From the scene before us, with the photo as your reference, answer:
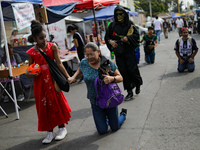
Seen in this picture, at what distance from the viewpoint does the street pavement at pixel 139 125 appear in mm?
3768

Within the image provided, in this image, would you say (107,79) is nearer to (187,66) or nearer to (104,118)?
(104,118)

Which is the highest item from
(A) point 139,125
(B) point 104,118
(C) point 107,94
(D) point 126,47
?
(D) point 126,47

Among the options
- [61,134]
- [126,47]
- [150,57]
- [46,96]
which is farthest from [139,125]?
[150,57]

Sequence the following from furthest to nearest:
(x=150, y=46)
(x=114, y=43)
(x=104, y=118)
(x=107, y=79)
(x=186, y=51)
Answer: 1. (x=150, y=46)
2. (x=186, y=51)
3. (x=114, y=43)
4. (x=104, y=118)
5. (x=107, y=79)

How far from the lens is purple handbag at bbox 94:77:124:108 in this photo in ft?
12.4

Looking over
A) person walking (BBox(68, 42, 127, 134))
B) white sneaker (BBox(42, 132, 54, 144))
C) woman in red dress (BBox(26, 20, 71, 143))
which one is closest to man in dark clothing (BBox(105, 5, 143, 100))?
person walking (BBox(68, 42, 127, 134))

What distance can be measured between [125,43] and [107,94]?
7.23ft

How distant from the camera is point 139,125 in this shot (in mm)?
4418

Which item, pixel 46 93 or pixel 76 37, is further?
pixel 76 37

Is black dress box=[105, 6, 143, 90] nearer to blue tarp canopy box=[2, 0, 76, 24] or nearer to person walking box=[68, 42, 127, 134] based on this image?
person walking box=[68, 42, 127, 134]

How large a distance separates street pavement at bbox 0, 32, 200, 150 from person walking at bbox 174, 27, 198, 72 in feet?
3.95

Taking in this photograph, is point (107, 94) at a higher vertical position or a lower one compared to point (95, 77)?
lower

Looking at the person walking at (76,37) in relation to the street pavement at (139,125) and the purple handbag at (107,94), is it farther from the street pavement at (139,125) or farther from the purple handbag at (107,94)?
the purple handbag at (107,94)

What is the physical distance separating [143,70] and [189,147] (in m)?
6.39
